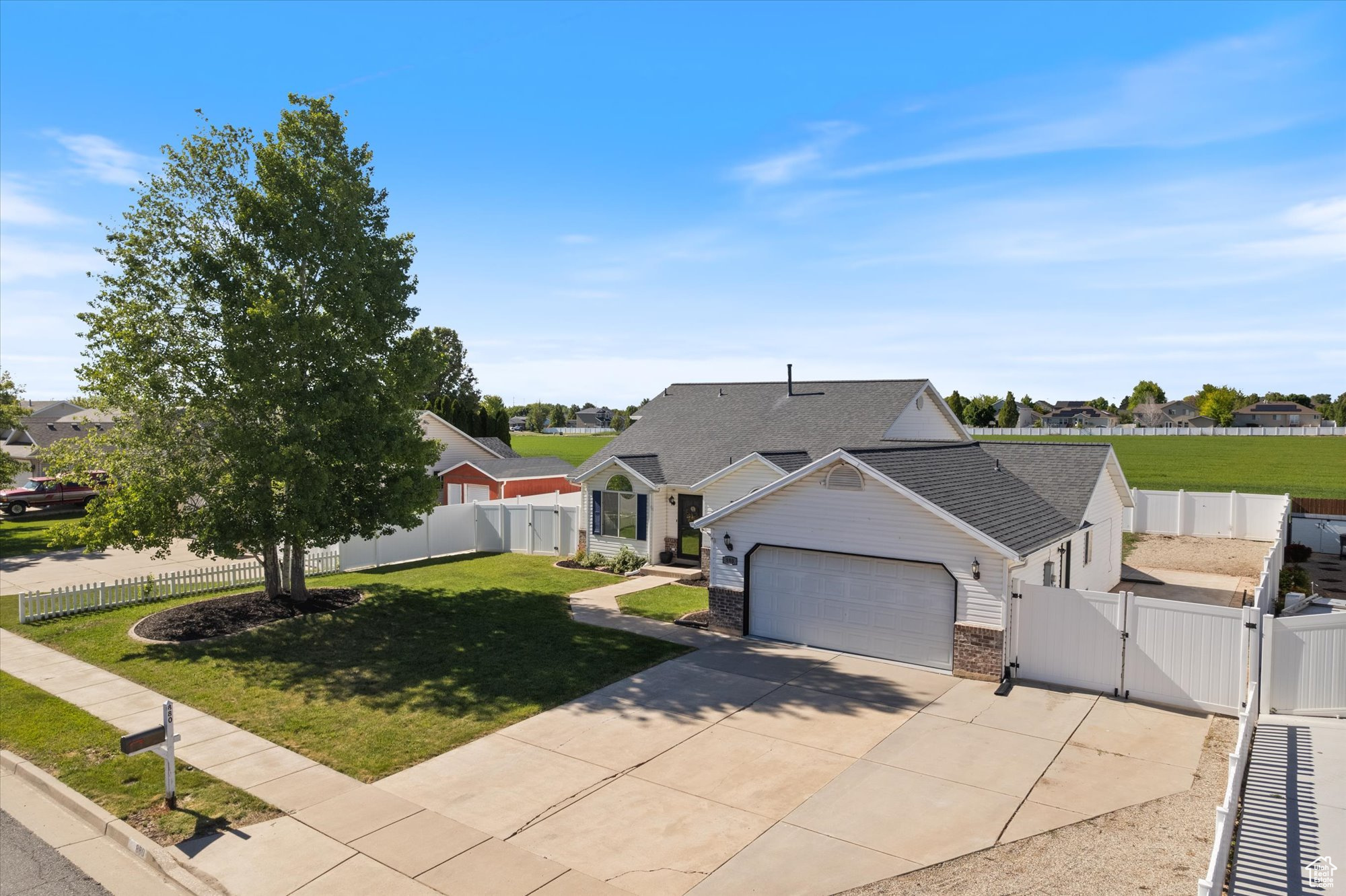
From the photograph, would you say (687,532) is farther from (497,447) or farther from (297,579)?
(497,447)

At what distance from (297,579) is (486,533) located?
9.73 meters

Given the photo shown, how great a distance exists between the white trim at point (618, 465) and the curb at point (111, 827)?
16694 mm

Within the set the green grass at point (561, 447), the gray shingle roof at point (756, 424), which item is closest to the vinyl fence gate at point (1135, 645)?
the gray shingle roof at point (756, 424)

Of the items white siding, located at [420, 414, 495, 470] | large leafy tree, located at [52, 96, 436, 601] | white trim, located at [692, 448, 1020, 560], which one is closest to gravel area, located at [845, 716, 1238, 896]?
white trim, located at [692, 448, 1020, 560]

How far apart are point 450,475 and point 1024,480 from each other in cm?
2594

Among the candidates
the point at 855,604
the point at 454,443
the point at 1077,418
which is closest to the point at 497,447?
the point at 454,443

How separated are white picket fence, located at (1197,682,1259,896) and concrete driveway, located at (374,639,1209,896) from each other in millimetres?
714

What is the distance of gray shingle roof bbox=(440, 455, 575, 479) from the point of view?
118 feet

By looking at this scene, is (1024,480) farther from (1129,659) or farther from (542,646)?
(542,646)

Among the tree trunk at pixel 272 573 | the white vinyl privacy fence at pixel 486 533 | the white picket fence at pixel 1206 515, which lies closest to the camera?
the tree trunk at pixel 272 573

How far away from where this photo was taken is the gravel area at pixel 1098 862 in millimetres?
7375

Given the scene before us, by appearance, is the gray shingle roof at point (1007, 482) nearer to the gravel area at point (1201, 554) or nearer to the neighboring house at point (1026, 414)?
the gravel area at point (1201, 554)

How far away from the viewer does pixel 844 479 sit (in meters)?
15.4

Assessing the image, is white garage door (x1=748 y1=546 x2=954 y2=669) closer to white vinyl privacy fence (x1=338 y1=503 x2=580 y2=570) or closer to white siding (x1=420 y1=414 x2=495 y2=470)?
white vinyl privacy fence (x1=338 y1=503 x2=580 y2=570)
